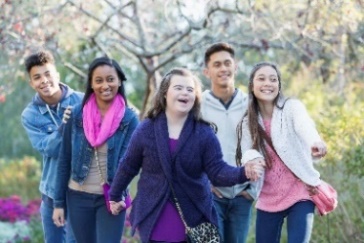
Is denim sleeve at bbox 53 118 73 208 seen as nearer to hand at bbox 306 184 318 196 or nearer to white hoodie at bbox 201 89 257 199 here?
white hoodie at bbox 201 89 257 199

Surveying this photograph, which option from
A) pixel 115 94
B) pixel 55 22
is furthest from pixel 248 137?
pixel 55 22

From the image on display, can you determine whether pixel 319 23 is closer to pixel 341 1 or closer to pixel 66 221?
pixel 341 1

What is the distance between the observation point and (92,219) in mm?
5691

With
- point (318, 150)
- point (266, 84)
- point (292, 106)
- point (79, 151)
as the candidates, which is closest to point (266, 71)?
point (266, 84)

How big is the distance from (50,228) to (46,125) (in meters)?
0.80

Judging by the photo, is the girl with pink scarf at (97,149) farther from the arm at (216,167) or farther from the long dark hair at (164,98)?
the arm at (216,167)

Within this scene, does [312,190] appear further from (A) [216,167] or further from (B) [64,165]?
(B) [64,165]

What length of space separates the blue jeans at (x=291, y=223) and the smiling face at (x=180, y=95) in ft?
3.25

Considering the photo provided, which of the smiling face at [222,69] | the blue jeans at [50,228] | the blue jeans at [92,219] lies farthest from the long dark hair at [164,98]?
the blue jeans at [50,228]

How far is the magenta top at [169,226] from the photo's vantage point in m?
4.82

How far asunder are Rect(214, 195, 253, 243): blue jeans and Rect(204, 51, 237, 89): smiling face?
85cm

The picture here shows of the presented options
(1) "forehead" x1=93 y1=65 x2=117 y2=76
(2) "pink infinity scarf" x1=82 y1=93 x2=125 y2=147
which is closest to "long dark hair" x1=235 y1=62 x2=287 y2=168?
(2) "pink infinity scarf" x1=82 y1=93 x2=125 y2=147

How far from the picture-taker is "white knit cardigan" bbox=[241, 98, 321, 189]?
5.17m

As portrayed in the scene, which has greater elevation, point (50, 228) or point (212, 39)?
point (212, 39)
